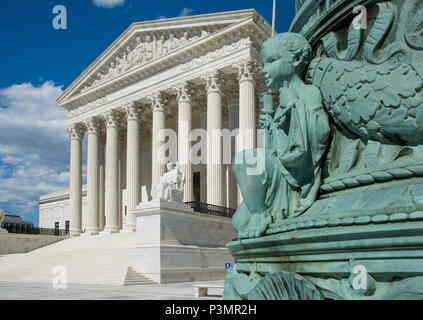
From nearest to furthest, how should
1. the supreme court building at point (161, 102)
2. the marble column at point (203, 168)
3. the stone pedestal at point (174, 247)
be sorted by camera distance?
the stone pedestal at point (174, 247)
the supreme court building at point (161, 102)
the marble column at point (203, 168)

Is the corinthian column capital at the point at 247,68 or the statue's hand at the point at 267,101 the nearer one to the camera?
the statue's hand at the point at 267,101

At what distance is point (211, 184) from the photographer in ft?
112

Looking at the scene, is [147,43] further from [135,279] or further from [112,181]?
[135,279]

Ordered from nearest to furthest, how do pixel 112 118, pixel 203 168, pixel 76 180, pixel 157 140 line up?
pixel 157 140, pixel 203 168, pixel 112 118, pixel 76 180

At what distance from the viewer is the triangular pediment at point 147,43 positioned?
36031mm

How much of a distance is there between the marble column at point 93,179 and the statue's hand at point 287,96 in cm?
4224

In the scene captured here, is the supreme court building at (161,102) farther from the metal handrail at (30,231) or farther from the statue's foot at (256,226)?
the statue's foot at (256,226)

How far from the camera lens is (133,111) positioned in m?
42.0

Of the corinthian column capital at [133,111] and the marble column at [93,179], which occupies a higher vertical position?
the corinthian column capital at [133,111]

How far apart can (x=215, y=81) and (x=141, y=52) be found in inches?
423

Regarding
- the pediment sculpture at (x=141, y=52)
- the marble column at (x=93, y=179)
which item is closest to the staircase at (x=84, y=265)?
the marble column at (x=93, y=179)

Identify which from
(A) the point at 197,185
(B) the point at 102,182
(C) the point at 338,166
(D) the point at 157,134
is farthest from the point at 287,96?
(B) the point at 102,182

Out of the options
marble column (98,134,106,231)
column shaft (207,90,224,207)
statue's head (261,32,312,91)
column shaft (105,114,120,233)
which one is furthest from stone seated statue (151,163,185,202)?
statue's head (261,32,312,91)

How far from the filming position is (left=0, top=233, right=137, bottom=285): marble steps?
24.7 metres
